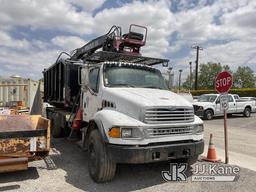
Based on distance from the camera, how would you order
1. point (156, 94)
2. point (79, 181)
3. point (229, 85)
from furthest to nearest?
point (229, 85) < point (156, 94) < point (79, 181)

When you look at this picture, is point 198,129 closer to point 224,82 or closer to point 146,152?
point 146,152

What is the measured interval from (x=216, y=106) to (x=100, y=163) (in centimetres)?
1505

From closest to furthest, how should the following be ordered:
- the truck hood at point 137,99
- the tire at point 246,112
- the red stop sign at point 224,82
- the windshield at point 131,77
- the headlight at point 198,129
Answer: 1. the truck hood at point 137,99
2. the headlight at point 198,129
3. the windshield at point 131,77
4. the red stop sign at point 224,82
5. the tire at point 246,112

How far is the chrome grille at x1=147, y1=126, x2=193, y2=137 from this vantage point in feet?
16.9

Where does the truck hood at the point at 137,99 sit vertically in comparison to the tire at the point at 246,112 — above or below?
above

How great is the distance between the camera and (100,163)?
532 cm

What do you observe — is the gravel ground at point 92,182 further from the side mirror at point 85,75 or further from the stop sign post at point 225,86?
the side mirror at point 85,75

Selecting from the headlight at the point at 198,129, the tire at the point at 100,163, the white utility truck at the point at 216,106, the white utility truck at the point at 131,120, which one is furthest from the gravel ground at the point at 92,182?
the white utility truck at the point at 216,106

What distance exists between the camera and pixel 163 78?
736 centimetres

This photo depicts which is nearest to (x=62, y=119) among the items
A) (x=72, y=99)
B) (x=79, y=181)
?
(x=72, y=99)

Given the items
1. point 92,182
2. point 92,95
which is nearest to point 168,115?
point 92,182

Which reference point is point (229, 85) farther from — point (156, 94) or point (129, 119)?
point (129, 119)

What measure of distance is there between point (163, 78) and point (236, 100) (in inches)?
591

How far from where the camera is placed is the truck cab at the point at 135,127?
16.6ft
